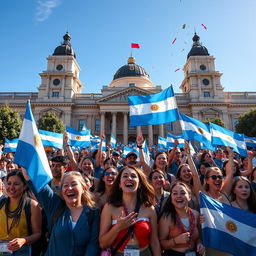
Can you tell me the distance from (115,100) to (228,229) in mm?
43011

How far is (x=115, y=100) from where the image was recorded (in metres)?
45.4

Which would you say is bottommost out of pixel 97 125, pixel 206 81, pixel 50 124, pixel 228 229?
pixel 228 229

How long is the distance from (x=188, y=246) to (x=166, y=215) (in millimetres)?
463

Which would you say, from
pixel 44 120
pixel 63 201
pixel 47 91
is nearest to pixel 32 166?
pixel 63 201

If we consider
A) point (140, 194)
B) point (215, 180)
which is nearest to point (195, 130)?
point (215, 180)

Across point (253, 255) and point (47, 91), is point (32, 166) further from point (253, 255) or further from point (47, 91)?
point (47, 91)

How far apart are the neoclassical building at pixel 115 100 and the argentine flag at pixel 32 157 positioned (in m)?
38.9

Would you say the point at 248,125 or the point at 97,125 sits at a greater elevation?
the point at 97,125

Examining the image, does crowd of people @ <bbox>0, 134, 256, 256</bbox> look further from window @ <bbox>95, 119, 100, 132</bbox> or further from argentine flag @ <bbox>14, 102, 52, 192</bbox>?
window @ <bbox>95, 119, 100, 132</bbox>

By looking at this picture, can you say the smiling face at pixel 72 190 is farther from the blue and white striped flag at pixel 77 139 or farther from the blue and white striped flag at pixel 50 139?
the blue and white striped flag at pixel 77 139

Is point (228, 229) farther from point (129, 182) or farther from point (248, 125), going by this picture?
point (248, 125)

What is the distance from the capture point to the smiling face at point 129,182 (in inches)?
117

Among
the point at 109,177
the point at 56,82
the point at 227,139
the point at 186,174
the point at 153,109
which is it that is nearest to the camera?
the point at 109,177

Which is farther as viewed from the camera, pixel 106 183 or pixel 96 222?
pixel 106 183
